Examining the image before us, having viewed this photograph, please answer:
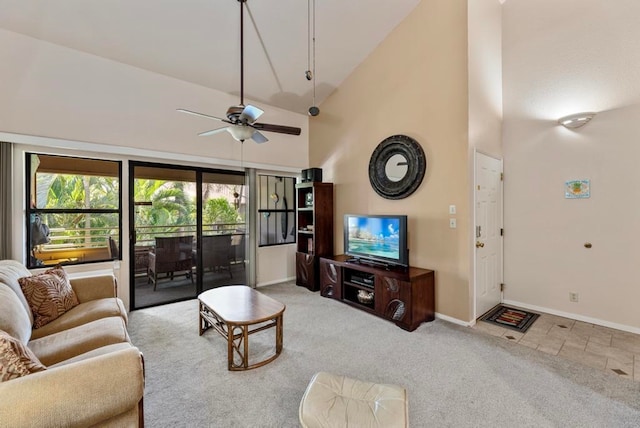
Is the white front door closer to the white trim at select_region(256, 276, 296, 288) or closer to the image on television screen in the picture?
the image on television screen

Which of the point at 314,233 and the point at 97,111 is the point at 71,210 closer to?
the point at 97,111

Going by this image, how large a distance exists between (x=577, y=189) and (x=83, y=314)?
5.49 m

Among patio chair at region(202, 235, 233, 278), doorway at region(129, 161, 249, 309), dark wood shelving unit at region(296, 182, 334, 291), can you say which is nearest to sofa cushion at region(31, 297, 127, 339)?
doorway at region(129, 161, 249, 309)

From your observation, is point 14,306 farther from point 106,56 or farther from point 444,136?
point 444,136

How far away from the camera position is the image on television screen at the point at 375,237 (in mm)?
3549

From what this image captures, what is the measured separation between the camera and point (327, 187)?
4902mm

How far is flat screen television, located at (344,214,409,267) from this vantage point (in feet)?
11.4

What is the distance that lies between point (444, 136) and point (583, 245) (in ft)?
7.16

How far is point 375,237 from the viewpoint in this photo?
12.4ft

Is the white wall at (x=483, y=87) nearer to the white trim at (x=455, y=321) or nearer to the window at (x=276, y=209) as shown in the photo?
the white trim at (x=455, y=321)

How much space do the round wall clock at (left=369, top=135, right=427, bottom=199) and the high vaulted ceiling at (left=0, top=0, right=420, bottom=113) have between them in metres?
1.59

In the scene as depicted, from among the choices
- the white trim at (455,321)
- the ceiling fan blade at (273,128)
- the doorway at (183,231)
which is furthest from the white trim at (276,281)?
the ceiling fan blade at (273,128)

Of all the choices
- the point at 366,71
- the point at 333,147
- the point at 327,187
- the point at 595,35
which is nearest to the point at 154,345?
the point at 327,187

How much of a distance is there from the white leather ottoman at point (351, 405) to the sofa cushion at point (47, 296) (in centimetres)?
240
